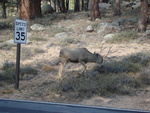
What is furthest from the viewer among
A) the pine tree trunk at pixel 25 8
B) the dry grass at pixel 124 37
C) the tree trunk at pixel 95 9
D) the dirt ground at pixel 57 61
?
the tree trunk at pixel 95 9

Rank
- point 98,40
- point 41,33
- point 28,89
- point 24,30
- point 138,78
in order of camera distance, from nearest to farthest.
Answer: point 24,30 → point 28,89 → point 138,78 → point 98,40 → point 41,33

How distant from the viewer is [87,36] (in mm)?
18797

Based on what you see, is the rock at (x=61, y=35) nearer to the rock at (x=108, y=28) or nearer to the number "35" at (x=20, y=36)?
the rock at (x=108, y=28)

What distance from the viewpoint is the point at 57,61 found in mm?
13062

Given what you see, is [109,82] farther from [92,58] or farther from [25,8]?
[25,8]

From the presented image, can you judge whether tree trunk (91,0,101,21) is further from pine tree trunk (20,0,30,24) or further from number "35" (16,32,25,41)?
number "35" (16,32,25,41)

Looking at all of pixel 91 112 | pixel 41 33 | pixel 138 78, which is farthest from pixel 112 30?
pixel 91 112

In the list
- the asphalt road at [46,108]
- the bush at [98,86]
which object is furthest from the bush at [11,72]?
the asphalt road at [46,108]

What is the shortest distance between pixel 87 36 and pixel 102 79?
9556mm

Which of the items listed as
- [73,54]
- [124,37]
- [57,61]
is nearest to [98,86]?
[73,54]

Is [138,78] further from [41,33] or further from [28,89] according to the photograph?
[41,33]

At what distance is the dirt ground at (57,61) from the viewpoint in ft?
26.1

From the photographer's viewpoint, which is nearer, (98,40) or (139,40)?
(139,40)

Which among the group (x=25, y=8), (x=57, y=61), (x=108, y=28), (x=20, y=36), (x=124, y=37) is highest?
(x=25, y=8)
